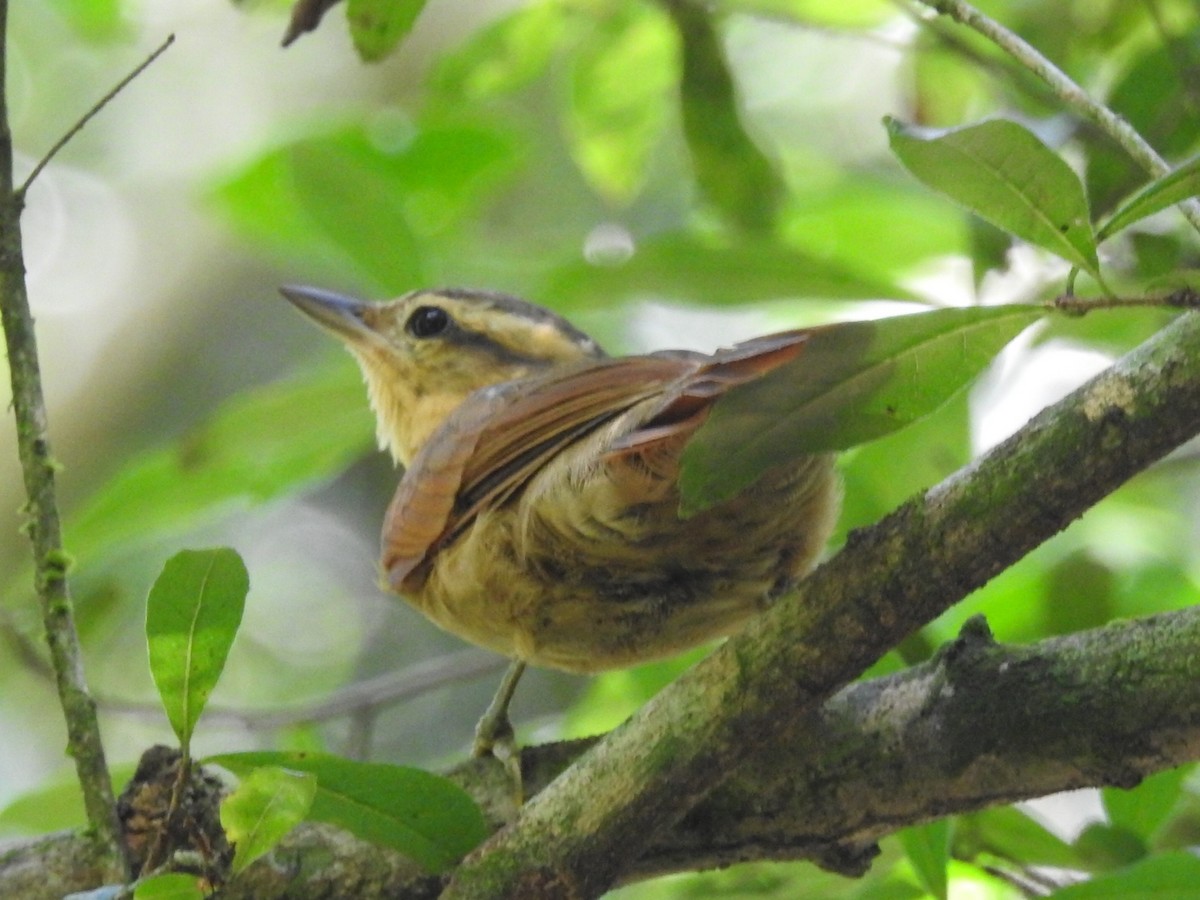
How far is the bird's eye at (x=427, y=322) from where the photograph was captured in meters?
3.94

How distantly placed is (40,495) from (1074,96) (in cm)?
143

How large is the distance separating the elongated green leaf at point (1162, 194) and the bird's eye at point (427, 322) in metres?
2.49

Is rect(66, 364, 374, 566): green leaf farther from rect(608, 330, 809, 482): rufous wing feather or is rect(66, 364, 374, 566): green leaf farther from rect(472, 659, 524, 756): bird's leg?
rect(608, 330, 809, 482): rufous wing feather

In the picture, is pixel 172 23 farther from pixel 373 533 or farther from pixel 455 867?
pixel 455 867

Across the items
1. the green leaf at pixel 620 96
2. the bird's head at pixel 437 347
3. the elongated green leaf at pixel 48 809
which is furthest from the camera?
the bird's head at pixel 437 347

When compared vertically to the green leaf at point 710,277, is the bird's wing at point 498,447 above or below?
below

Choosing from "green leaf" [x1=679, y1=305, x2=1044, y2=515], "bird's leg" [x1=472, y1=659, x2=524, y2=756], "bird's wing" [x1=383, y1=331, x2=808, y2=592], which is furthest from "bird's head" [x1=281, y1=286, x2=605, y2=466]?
"green leaf" [x1=679, y1=305, x2=1044, y2=515]

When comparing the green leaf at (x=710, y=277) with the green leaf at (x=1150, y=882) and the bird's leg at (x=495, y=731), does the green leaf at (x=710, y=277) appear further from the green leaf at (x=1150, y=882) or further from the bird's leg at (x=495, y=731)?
the green leaf at (x=1150, y=882)

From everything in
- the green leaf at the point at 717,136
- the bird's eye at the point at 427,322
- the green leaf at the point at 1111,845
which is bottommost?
the green leaf at the point at 1111,845

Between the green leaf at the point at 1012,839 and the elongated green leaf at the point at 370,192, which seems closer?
the green leaf at the point at 1012,839

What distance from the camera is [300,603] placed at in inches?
322

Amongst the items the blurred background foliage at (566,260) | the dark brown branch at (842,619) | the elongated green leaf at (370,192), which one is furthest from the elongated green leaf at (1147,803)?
the elongated green leaf at (370,192)

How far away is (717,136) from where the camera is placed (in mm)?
3283

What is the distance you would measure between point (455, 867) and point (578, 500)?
60 centimetres
